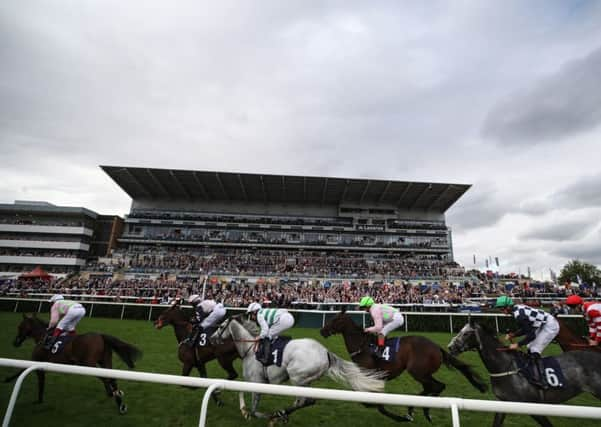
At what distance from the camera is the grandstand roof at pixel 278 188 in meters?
37.2

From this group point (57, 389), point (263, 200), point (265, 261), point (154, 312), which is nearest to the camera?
point (57, 389)

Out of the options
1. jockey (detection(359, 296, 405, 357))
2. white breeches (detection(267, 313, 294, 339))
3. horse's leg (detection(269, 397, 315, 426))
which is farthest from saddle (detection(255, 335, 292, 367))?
jockey (detection(359, 296, 405, 357))

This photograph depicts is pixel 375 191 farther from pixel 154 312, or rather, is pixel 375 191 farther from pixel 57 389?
pixel 57 389

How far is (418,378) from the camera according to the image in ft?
14.8

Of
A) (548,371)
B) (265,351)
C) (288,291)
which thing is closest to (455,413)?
(265,351)

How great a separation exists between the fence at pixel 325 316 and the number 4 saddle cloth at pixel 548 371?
8479 millimetres

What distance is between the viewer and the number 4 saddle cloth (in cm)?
365

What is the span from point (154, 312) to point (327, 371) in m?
13.9

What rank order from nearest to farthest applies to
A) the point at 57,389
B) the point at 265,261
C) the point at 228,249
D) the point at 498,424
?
the point at 498,424 → the point at 57,389 → the point at 265,261 → the point at 228,249

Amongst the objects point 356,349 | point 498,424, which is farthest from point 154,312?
point 498,424

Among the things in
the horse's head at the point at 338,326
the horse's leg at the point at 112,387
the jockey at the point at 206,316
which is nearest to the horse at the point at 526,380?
the horse's head at the point at 338,326

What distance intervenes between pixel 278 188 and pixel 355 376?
3641 centimetres

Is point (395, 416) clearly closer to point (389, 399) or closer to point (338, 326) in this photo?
point (338, 326)

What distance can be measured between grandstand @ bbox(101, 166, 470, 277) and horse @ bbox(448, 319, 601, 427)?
98.3 feet
